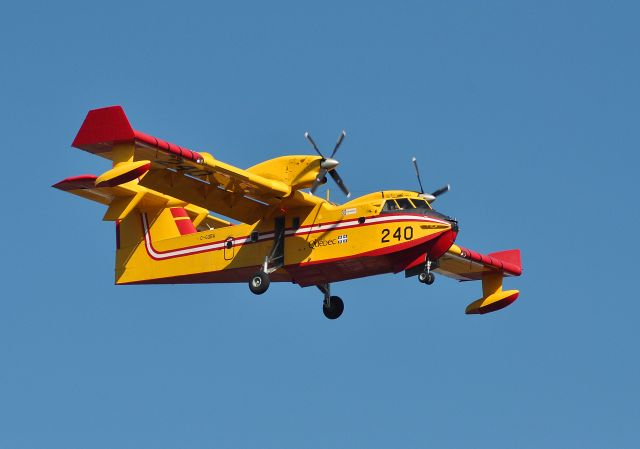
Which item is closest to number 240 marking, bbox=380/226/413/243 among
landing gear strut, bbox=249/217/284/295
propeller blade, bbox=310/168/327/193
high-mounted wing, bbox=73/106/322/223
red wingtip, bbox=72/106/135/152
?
propeller blade, bbox=310/168/327/193

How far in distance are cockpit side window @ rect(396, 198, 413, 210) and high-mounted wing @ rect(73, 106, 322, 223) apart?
2.46 metres

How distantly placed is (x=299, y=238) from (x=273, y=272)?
3.99 ft

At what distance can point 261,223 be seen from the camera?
138ft

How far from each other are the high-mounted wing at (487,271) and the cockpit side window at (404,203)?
4425 millimetres

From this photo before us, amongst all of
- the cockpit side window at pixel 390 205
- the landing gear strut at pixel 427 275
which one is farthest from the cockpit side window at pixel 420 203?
the landing gear strut at pixel 427 275

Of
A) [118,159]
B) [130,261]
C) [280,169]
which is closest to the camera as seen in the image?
[118,159]

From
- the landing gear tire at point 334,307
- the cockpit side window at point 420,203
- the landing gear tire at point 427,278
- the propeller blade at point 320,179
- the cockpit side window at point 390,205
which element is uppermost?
the propeller blade at point 320,179

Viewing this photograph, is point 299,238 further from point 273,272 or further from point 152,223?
point 152,223

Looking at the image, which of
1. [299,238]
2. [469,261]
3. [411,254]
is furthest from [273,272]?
[469,261]

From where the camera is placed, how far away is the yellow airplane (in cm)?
3925

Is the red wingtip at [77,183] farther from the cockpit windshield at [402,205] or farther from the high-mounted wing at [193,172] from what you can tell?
the cockpit windshield at [402,205]

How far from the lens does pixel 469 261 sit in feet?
149

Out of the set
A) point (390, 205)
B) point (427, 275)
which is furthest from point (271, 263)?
point (427, 275)

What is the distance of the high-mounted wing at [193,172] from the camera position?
37.8 meters
